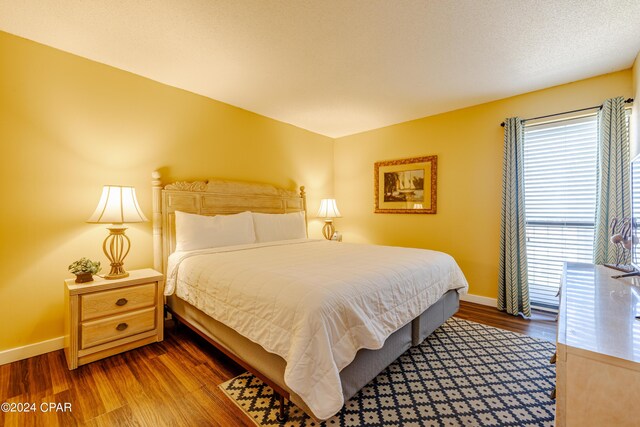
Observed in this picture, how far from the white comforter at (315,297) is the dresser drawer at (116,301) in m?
0.20

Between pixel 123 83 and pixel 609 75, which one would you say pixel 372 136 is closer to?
pixel 609 75

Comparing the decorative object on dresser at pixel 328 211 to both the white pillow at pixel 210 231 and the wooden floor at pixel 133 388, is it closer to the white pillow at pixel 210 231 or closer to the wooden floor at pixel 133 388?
the white pillow at pixel 210 231

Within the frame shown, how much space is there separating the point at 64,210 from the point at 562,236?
491 cm

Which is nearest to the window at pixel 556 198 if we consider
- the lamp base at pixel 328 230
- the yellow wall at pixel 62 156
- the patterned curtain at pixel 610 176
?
the patterned curtain at pixel 610 176

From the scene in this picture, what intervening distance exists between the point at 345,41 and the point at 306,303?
2.04 meters

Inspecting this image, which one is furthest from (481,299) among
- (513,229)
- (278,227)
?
(278,227)

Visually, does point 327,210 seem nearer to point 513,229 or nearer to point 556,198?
point 513,229

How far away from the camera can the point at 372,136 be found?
181 inches

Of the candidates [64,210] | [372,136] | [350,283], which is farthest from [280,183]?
[350,283]

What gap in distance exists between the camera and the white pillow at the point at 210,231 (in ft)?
9.02

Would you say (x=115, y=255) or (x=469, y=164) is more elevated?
(x=469, y=164)

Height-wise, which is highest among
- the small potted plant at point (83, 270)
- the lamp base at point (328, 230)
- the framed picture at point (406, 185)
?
the framed picture at point (406, 185)

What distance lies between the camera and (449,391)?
→ 1779mm

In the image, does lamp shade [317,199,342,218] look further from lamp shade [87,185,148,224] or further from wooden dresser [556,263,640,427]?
wooden dresser [556,263,640,427]
